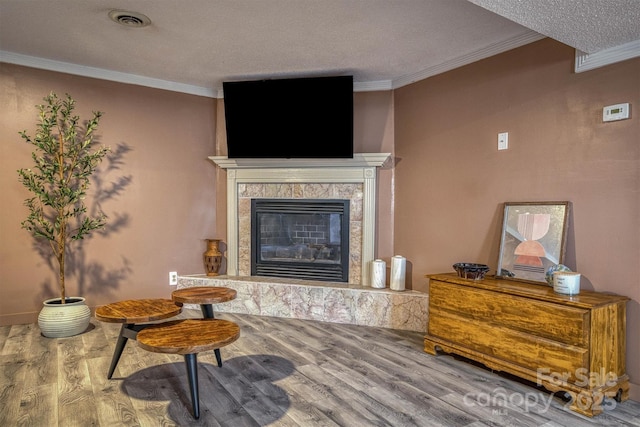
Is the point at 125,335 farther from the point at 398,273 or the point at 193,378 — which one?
the point at 398,273

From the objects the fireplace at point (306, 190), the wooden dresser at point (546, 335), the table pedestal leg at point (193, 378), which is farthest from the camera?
the fireplace at point (306, 190)

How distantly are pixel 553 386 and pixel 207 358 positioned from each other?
210 centimetres

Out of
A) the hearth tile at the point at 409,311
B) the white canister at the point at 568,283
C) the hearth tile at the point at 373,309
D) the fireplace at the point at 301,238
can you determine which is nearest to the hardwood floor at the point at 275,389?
the hearth tile at the point at 409,311

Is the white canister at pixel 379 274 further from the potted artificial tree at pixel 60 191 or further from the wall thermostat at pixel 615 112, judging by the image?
the potted artificial tree at pixel 60 191

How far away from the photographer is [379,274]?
3.62 meters

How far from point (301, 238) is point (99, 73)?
2414 millimetres

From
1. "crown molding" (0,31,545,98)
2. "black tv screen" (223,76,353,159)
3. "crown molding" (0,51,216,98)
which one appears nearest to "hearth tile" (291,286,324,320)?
"black tv screen" (223,76,353,159)

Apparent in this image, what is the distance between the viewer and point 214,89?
13.8 feet

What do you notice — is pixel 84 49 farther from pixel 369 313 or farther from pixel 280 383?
pixel 369 313

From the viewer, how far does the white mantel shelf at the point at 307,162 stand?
3.71m

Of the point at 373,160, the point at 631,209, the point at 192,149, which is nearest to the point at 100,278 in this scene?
the point at 192,149

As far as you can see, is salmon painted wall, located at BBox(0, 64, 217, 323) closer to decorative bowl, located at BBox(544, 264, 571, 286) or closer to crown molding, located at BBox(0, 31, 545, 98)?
crown molding, located at BBox(0, 31, 545, 98)

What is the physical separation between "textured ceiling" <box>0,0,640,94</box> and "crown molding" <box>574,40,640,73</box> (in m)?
0.06

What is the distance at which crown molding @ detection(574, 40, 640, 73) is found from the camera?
2.24 m
